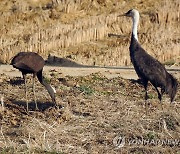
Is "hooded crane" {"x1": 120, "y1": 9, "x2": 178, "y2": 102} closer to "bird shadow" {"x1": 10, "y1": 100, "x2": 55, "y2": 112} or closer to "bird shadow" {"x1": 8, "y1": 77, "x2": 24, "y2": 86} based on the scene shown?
"bird shadow" {"x1": 10, "y1": 100, "x2": 55, "y2": 112}

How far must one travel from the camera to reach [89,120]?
1106cm

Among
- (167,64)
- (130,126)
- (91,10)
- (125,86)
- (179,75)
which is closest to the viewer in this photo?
(130,126)

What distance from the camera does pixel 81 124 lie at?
35.5ft

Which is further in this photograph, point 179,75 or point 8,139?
point 179,75

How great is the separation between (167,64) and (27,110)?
7.54 meters

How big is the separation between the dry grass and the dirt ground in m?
4.20

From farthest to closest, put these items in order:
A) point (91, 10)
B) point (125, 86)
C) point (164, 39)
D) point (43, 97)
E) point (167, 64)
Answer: point (91, 10) → point (164, 39) → point (167, 64) → point (125, 86) → point (43, 97)

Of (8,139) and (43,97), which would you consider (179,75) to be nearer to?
(43,97)

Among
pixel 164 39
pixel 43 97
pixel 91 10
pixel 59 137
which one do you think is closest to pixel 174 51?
pixel 164 39

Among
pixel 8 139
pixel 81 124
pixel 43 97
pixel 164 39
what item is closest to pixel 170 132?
pixel 81 124

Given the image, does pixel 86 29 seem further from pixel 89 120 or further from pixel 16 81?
pixel 89 120

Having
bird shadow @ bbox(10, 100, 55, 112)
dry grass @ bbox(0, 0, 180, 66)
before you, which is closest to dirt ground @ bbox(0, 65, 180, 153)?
bird shadow @ bbox(10, 100, 55, 112)

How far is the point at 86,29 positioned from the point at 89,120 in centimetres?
927

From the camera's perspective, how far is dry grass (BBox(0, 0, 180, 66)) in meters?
19.0
